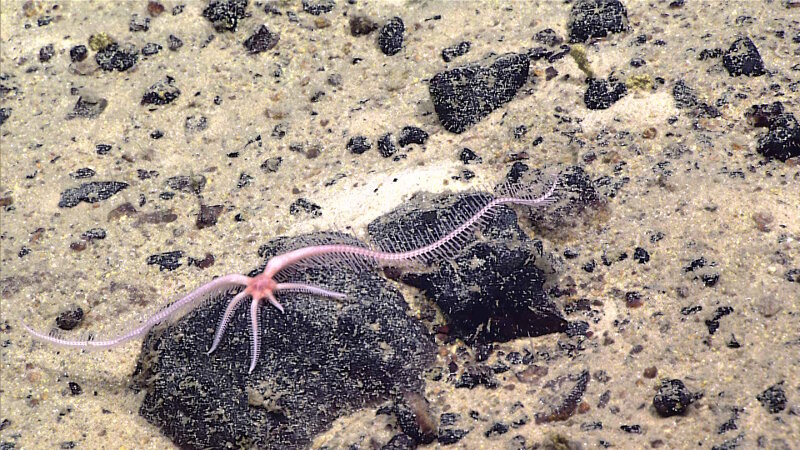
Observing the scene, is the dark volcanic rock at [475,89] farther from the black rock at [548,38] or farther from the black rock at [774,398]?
the black rock at [774,398]

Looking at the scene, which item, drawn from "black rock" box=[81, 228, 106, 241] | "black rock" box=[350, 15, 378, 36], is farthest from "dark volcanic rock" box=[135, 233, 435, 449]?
"black rock" box=[350, 15, 378, 36]

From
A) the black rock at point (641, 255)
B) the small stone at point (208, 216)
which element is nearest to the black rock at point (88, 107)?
the small stone at point (208, 216)

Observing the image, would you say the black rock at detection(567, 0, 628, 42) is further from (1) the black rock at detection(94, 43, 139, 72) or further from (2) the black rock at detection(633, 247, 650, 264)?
(1) the black rock at detection(94, 43, 139, 72)

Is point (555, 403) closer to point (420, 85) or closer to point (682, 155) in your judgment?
point (682, 155)

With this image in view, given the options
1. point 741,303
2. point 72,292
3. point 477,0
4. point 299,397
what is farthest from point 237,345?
point 477,0

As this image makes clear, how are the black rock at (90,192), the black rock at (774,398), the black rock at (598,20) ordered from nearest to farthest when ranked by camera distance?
the black rock at (774,398), the black rock at (90,192), the black rock at (598,20)

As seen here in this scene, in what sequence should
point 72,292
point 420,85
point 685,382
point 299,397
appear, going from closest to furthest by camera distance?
point 685,382 < point 299,397 < point 72,292 < point 420,85
